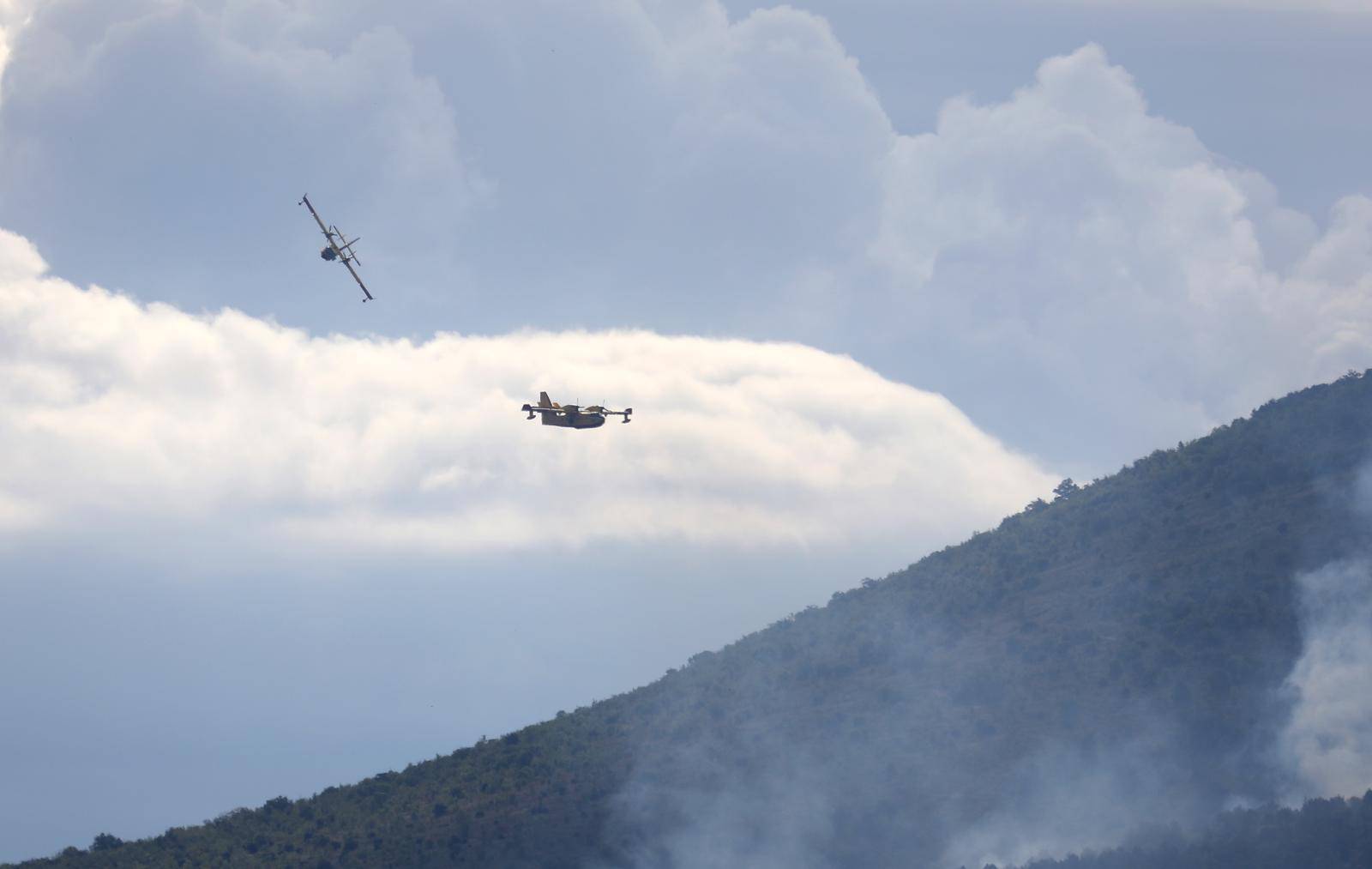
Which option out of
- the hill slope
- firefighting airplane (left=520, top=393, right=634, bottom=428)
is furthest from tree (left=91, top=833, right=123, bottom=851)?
firefighting airplane (left=520, top=393, right=634, bottom=428)

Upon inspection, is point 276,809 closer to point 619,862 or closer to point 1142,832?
point 619,862

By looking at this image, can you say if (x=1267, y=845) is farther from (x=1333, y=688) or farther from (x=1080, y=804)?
(x=1333, y=688)

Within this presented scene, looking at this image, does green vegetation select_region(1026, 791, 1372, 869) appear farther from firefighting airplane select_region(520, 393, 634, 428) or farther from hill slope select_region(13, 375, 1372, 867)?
firefighting airplane select_region(520, 393, 634, 428)

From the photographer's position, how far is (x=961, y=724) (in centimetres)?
11212

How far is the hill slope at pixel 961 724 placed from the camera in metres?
103

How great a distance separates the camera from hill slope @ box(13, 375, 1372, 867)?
339ft

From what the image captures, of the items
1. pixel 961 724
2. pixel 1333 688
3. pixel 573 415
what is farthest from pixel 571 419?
pixel 1333 688

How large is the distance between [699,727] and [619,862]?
17.3m

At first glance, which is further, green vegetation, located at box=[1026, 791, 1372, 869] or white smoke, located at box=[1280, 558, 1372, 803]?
white smoke, located at box=[1280, 558, 1372, 803]

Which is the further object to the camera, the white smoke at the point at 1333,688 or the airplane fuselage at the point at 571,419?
the airplane fuselage at the point at 571,419

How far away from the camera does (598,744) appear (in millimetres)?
124000

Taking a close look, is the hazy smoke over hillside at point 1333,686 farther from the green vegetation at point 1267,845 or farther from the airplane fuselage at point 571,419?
the airplane fuselage at point 571,419

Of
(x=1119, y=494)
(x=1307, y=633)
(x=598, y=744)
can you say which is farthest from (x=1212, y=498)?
(x=598, y=744)

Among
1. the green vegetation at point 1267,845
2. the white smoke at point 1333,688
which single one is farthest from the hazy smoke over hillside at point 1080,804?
the white smoke at point 1333,688
